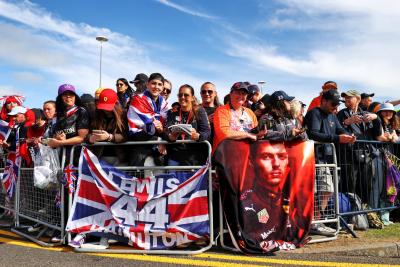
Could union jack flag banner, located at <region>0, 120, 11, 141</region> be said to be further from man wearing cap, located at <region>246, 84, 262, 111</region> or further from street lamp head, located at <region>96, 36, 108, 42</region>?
street lamp head, located at <region>96, 36, 108, 42</region>

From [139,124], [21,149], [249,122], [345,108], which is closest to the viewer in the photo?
[139,124]

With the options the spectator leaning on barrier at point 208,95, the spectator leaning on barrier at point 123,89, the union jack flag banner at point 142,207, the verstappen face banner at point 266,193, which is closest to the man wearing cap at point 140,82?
the spectator leaning on barrier at point 123,89

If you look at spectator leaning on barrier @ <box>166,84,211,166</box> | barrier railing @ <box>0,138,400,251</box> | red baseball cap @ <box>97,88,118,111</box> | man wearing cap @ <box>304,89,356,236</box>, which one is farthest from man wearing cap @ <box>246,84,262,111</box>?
red baseball cap @ <box>97,88,118,111</box>

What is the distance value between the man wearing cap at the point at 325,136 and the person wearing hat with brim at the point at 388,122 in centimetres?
141

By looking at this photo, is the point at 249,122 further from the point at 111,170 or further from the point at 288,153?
the point at 111,170

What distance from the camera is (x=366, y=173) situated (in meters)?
6.70

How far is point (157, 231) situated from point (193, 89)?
2047 mm

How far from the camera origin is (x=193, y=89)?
5535mm

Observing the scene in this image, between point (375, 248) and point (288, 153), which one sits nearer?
point (375, 248)

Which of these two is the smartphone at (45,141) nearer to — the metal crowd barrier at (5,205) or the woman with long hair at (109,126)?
the woman with long hair at (109,126)

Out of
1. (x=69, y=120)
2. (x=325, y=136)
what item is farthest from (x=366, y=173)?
(x=69, y=120)

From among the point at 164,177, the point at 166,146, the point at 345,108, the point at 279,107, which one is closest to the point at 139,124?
the point at 166,146

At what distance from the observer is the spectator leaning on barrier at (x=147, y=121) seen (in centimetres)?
520

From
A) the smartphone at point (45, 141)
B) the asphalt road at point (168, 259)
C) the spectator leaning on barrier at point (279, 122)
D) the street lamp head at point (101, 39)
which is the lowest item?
the asphalt road at point (168, 259)
